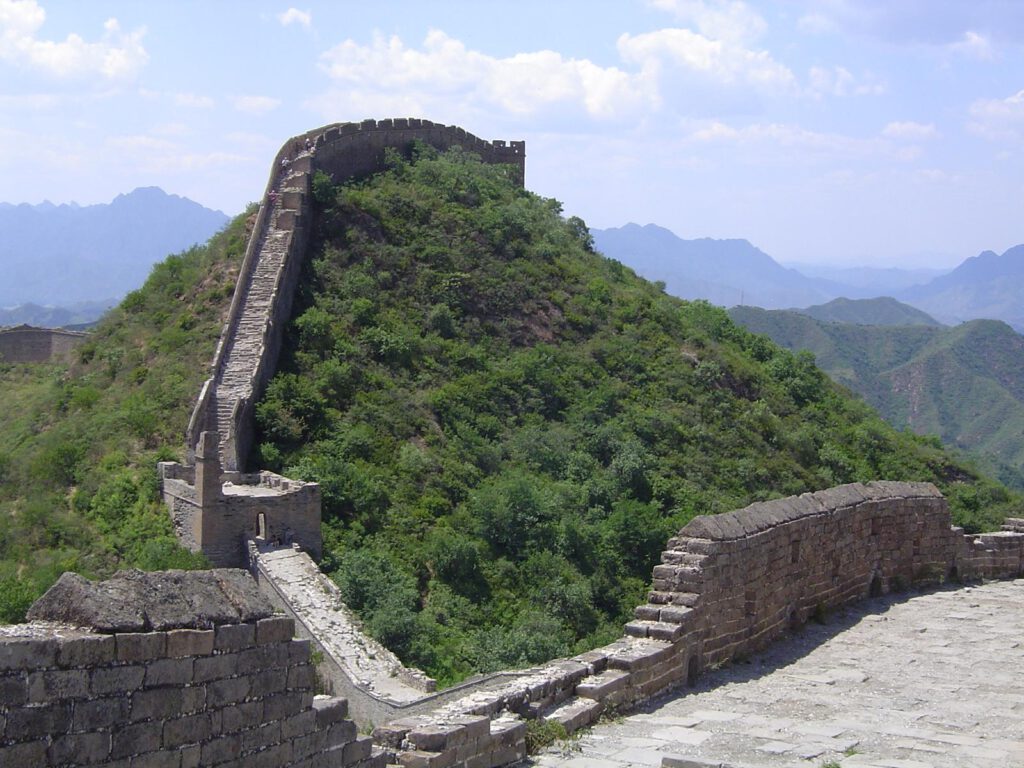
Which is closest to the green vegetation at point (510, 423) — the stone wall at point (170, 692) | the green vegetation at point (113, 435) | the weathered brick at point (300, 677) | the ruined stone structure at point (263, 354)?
the ruined stone structure at point (263, 354)

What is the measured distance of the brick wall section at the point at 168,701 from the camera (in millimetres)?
5363

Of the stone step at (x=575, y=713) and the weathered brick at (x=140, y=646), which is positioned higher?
the weathered brick at (x=140, y=646)

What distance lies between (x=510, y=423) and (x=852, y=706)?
62.7ft

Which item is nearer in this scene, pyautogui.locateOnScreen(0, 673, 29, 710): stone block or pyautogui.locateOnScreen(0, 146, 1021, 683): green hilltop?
pyautogui.locateOnScreen(0, 673, 29, 710): stone block

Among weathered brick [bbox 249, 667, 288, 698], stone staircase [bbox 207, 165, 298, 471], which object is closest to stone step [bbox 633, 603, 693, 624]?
weathered brick [bbox 249, 667, 288, 698]

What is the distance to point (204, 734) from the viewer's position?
6113 mm

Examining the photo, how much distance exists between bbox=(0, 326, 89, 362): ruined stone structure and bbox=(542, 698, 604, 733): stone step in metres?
36.4

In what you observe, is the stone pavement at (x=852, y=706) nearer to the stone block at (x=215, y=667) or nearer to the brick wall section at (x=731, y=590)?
the brick wall section at (x=731, y=590)

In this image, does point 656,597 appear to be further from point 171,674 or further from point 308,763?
point 171,674

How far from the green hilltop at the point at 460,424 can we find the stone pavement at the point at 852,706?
760cm

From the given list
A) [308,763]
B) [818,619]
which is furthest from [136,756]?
[818,619]

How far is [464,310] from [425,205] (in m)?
3.63

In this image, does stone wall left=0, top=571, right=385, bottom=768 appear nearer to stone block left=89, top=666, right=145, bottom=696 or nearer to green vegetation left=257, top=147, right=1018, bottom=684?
stone block left=89, top=666, right=145, bottom=696

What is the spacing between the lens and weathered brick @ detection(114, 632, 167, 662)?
5.70 meters
